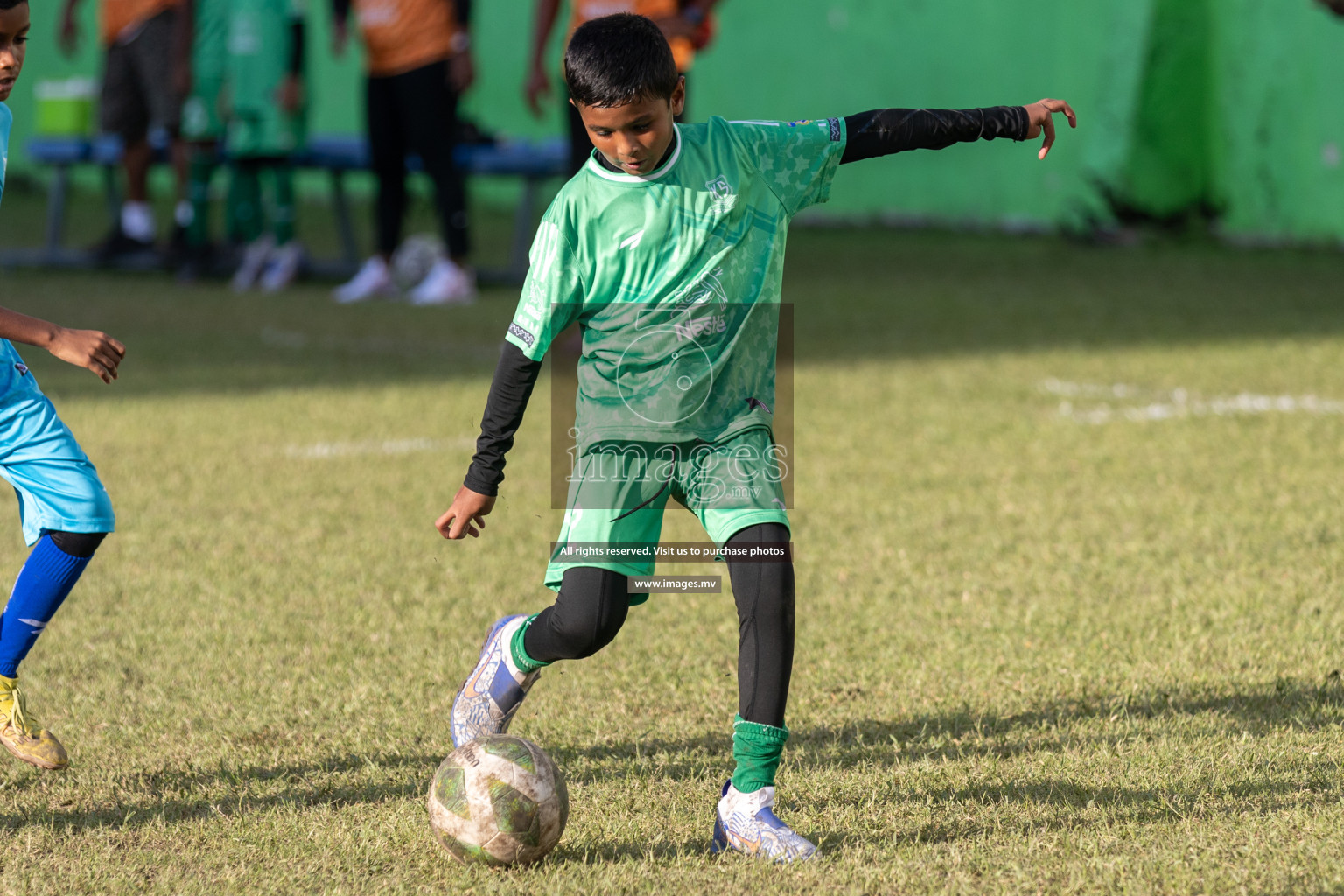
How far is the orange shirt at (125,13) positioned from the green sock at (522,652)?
9.49m

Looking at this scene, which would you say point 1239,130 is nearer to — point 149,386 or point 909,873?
point 149,386

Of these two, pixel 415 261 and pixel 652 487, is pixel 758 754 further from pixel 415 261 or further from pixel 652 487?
pixel 415 261

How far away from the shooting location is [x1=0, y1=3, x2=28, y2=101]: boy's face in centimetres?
278

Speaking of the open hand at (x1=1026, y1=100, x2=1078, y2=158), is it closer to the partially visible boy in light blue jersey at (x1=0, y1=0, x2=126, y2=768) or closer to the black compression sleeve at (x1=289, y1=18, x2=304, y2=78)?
the partially visible boy in light blue jersey at (x1=0, y1=0, x2=126, y2=768)

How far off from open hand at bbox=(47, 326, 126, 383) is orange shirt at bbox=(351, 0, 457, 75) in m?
7.47

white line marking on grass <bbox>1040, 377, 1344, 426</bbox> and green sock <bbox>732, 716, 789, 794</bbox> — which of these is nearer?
green sock <bbox>732, 716, 789, 794</bbox>

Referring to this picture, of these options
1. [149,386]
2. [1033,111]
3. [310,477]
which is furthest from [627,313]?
[149,386]

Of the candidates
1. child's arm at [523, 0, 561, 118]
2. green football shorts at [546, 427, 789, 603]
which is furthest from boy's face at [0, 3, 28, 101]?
child's arm at [523, 0, 561, 118]

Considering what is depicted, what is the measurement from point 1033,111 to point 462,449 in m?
3.54

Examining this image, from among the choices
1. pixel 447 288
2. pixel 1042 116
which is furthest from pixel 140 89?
pixel 1042 116

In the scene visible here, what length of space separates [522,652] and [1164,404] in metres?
4.56

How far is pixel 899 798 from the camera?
9.38 ft

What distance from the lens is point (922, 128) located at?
9.32 ft

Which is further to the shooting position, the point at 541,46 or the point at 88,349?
the point at 541,46
